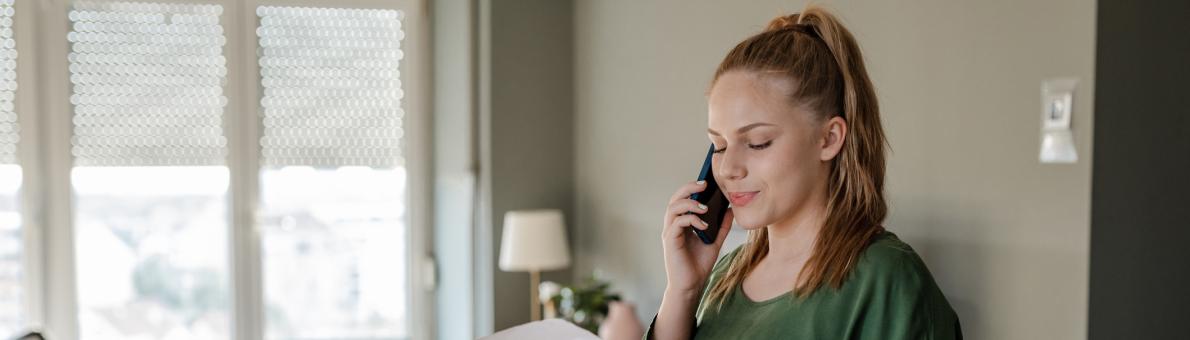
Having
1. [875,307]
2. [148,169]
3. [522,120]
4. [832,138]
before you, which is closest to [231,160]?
[148,169]

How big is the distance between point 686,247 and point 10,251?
364 cm

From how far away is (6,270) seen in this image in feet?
12.7

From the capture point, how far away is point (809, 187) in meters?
1.15

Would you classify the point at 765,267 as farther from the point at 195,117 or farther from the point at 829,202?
the point at 195,117

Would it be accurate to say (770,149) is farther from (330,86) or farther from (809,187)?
(330,86)

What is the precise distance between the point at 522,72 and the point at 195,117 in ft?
4.75

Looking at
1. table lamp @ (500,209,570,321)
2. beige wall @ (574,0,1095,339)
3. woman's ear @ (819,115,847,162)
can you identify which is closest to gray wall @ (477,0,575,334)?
table lamp @ (500,209,570,321)

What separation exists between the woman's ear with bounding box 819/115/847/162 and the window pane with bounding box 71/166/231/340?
349 centimetres

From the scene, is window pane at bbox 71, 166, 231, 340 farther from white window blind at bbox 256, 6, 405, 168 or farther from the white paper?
the white paper

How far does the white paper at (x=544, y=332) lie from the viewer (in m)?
1.09

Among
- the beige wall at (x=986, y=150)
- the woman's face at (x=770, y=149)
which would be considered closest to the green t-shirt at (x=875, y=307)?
the woman's face at (x=770, y=149)

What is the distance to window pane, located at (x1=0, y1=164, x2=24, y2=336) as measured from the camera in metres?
3.83

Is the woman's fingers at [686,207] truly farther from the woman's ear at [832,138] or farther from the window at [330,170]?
the window at [330,170]

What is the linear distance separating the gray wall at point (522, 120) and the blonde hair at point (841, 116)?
261cm
